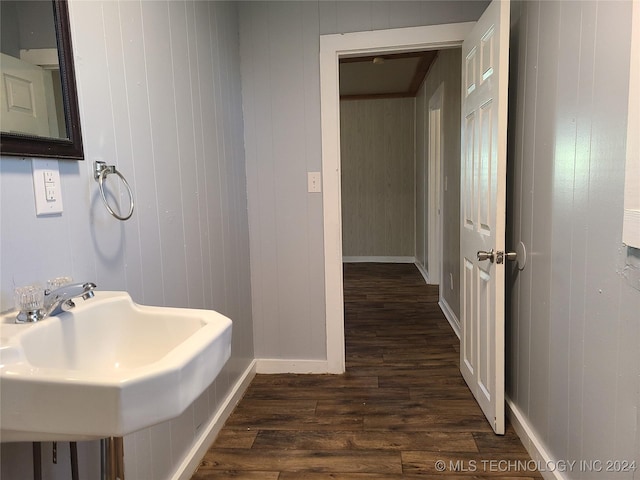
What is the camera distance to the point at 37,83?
0.98 metres

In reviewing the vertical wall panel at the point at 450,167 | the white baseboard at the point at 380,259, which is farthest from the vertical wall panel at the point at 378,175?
the vertical wall panel at the point at 450,167

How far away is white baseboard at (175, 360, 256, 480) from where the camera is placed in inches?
64.8

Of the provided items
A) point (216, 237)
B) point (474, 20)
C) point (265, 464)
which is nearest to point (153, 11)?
point (216, 237)

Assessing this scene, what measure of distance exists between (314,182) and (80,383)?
1.89 meters

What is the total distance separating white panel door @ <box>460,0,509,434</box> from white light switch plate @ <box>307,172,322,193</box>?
81cm

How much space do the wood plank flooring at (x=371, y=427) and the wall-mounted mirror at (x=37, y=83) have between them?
1.39m

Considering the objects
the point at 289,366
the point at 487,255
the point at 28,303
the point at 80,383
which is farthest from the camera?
the point at 289,366

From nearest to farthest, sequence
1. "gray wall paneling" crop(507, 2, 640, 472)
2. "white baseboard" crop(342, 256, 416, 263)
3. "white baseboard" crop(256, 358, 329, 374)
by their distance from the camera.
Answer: "gray wall paneling" crop(507, 2, 640, 472)
"white baseboard" crop(256, 358, 329, 374)
"white baseboard" crop(342, 256, 416, 263)

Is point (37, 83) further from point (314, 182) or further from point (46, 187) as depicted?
point (314, 182)

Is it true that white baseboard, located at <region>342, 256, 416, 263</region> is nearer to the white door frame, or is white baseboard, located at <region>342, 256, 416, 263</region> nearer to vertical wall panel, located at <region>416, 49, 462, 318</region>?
vertical wall panel, located at <region>416, 49, 462, 318</region>

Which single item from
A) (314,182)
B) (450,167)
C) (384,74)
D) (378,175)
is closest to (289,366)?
(314,182)

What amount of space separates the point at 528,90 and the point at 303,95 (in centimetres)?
119

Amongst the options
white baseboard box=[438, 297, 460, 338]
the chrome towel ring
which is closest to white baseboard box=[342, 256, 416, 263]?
white baseboard box=[438, 297, 460, 338]

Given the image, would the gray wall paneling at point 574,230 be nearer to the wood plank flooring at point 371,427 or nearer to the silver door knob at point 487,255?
the silver door knob at point 487,255
